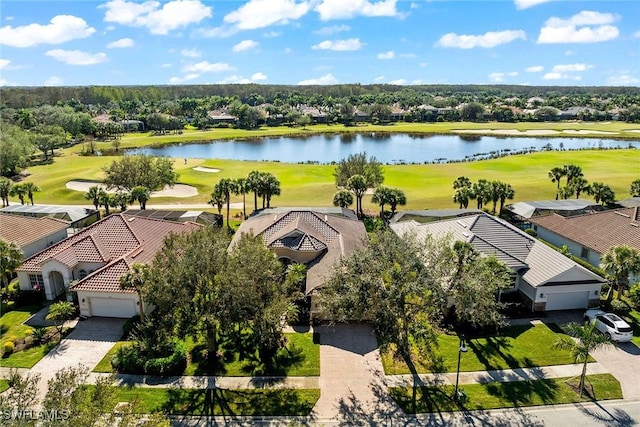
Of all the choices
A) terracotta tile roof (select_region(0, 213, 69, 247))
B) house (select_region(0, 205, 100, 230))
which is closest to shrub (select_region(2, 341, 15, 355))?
terracotta tile roof (select_region(0, 213, 69, 247))

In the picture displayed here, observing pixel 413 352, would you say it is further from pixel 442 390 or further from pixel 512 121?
pixel 512 121

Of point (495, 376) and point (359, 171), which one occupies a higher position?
point (359, 171)

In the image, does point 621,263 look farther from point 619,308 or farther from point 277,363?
point 277,363

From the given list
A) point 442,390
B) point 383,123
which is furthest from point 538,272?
point 383,123

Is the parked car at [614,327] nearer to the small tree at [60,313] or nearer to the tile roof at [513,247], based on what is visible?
the tile roof at [513,247]

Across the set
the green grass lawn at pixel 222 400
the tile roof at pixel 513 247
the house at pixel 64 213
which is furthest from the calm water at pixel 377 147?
the green grass lawn at pixel 222 400

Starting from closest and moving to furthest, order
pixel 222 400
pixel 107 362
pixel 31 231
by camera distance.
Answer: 1. pixel 222 400
2. pixel 107 362
3. pixel 31 231

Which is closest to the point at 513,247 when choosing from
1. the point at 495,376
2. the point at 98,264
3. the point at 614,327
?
the point at 614,327
